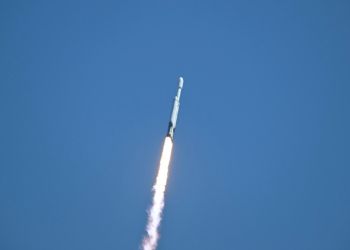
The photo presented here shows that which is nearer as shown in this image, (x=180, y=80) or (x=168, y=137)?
(x=168, y=137)

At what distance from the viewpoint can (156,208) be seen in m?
36.6

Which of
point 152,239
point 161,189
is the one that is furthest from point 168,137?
point 152,239

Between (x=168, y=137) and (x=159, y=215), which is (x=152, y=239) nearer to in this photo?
(x=159, y=215)

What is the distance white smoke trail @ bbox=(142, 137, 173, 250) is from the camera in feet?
117

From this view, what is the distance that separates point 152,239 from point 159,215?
1858 mm

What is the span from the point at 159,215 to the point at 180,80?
10086mm

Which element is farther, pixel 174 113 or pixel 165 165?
pixel 165 165

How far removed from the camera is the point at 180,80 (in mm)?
35969

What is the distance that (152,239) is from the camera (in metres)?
35.9

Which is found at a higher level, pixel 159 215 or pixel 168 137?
pixel 168 137

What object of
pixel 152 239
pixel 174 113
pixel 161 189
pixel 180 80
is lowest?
pixel 152 239

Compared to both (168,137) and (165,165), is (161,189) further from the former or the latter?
(168,137)

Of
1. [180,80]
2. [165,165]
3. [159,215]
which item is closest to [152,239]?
[159,215]

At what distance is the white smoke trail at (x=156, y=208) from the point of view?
35641 millimetres
